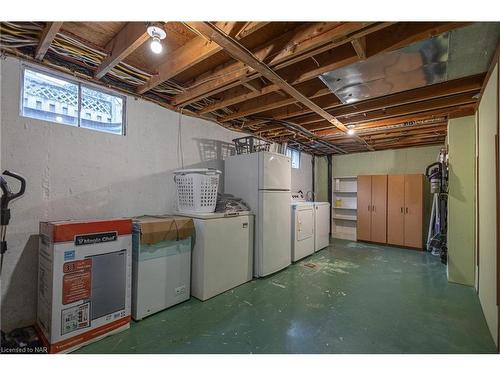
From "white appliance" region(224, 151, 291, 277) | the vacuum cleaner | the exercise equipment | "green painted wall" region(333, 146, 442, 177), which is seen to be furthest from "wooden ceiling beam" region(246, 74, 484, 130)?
"green painted wall" region(333, 146, 442, 177)

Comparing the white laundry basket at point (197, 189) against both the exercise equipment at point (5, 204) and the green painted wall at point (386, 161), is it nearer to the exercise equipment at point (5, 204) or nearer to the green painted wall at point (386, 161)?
the exercise equipment at point (5, 204)

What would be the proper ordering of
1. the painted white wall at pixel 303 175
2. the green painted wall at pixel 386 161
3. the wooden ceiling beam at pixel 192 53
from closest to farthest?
the wooden ceiling beam at pixel 192 53, the green painted wall at pixel 386 161, the painted white wall at pixel 303 175

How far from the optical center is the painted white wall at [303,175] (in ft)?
18.5

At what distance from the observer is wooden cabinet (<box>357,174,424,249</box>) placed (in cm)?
487

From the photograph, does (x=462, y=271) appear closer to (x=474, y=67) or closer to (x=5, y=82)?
(x=474, y=67)

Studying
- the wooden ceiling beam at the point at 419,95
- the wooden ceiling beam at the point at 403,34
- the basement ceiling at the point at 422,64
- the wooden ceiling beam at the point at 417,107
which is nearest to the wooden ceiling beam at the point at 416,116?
the wooden ceiling beam at the point at 417,107

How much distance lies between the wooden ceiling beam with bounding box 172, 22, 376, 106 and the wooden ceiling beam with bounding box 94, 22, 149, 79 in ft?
2.65

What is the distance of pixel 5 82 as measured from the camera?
1844 mm

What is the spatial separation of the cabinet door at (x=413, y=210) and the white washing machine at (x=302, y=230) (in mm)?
2285

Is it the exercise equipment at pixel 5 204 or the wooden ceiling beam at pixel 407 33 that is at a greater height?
the wooden ceiling beam at pixel 407 33

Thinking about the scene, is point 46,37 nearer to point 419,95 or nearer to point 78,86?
point 78,86

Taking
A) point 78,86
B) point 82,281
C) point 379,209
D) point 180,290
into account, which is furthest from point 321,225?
point 78,86

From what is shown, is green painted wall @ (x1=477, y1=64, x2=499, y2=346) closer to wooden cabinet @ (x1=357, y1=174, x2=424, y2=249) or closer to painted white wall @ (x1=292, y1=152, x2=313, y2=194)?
wooden cabinet @ (x1=357, y1=174, x2=424, y2=249)
